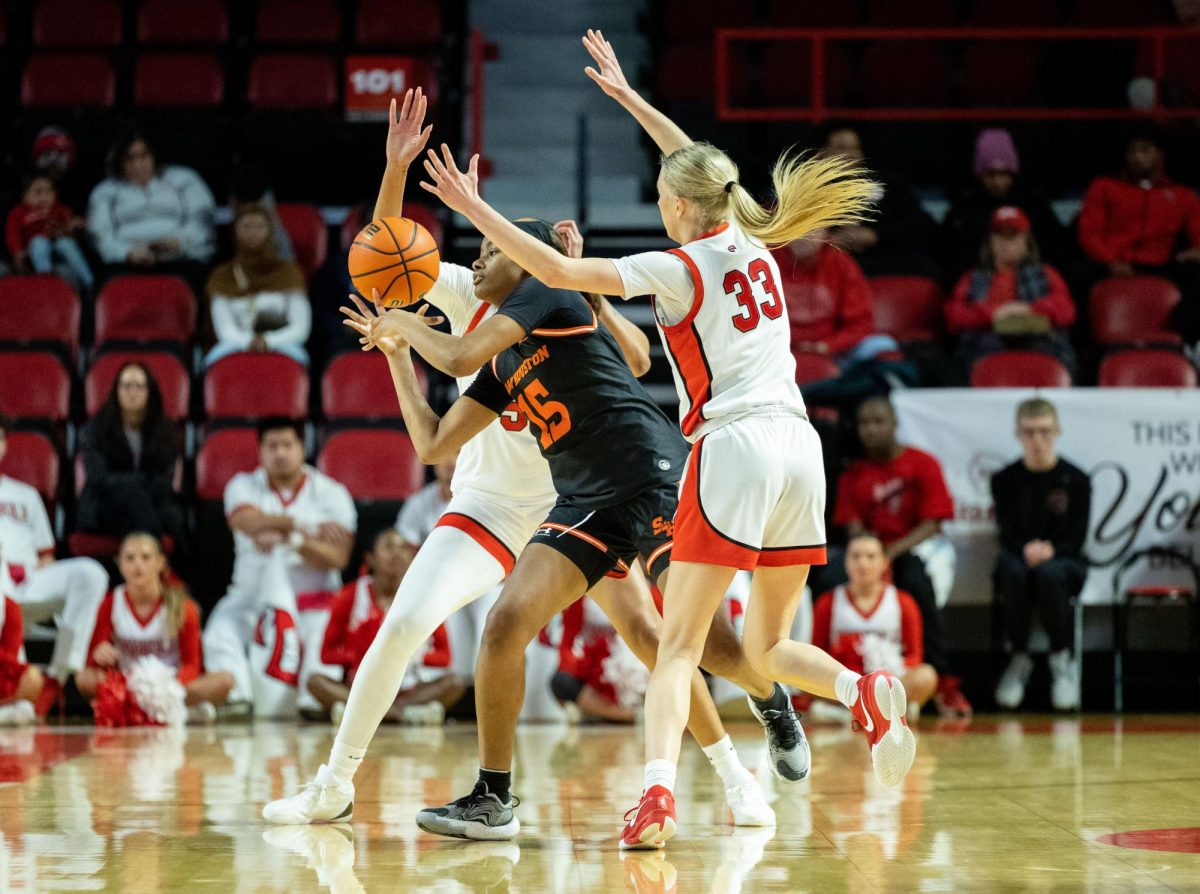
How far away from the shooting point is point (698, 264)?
444 cm

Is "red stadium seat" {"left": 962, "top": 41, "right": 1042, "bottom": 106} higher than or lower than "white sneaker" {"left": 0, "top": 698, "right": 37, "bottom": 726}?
higher

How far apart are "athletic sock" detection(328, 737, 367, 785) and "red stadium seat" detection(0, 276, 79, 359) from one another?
21.6 ft

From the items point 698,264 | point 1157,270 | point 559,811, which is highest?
point 1157,270

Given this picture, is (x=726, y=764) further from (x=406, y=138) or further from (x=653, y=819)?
(x=406, y=138)

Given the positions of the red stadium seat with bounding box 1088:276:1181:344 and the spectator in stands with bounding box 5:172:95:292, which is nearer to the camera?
the red stadium seat with bounding box 1088:276:1181:344

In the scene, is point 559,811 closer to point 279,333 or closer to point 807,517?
point 807,517

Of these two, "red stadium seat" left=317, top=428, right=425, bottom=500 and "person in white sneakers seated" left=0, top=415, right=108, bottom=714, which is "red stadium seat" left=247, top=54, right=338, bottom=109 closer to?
"red stadium seat" left=317, top=428, right=425, bottom=500

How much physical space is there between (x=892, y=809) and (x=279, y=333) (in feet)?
20.8

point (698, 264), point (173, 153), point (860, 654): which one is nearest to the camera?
point (698, 264)

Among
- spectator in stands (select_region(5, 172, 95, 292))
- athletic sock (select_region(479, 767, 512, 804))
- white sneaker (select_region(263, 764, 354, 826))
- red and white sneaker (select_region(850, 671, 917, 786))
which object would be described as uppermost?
spectator in stands (select_region(5, 172, 95, 292))

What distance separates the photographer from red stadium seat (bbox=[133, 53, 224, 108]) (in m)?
12.4

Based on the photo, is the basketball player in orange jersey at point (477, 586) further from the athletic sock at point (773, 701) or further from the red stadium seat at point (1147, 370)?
the red stadium seat at point (1147, 370)

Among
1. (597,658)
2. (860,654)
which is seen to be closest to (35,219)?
(597,658)

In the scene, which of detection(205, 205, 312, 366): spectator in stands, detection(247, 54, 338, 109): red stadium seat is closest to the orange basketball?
detection(205, 205, 312, 366): spectator in stands
